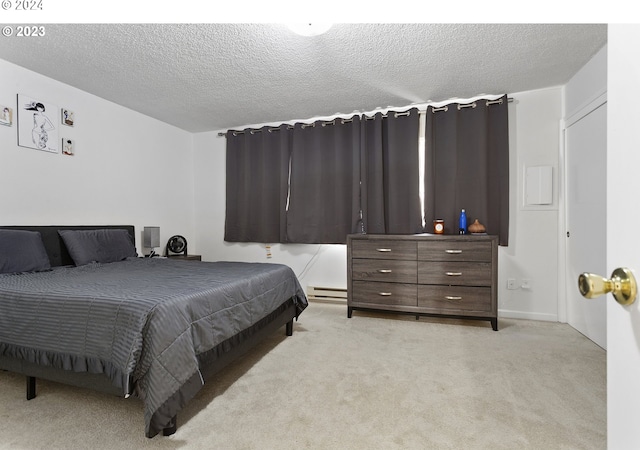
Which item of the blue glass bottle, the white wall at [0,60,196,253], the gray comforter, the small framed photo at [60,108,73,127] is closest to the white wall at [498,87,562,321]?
the blue glass bottle

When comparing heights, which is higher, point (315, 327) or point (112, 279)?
point (112, 279)

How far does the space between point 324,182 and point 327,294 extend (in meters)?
1.45

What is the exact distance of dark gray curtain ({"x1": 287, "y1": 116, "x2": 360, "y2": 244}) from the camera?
155 inches

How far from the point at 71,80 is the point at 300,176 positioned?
2539mm

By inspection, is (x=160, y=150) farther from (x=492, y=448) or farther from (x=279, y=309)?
(x=492, y=448)

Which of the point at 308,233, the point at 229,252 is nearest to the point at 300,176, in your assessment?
the point at 308,233

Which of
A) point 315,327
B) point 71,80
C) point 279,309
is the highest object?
point 71,80

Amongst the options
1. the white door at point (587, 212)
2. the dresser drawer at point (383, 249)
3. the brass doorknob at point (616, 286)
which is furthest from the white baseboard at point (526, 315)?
the brass doorknob at point (616, 286)

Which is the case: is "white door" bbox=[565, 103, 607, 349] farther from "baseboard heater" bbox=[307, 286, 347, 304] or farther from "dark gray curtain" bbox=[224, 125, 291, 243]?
"dark gray curtain" bbox=[224, 125, 291, 243]

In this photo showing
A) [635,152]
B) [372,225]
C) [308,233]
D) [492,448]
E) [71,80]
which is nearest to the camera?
[635,152]

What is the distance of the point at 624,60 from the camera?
56cm

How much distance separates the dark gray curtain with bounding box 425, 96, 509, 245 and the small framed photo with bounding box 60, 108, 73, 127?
3.77m

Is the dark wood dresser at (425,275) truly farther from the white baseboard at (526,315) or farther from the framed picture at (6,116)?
the framed picture at (6,116)

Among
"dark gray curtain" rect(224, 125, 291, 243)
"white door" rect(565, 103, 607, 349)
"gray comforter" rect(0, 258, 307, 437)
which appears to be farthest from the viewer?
"dark gray curtain" rect(224, 125, 291, 243)
